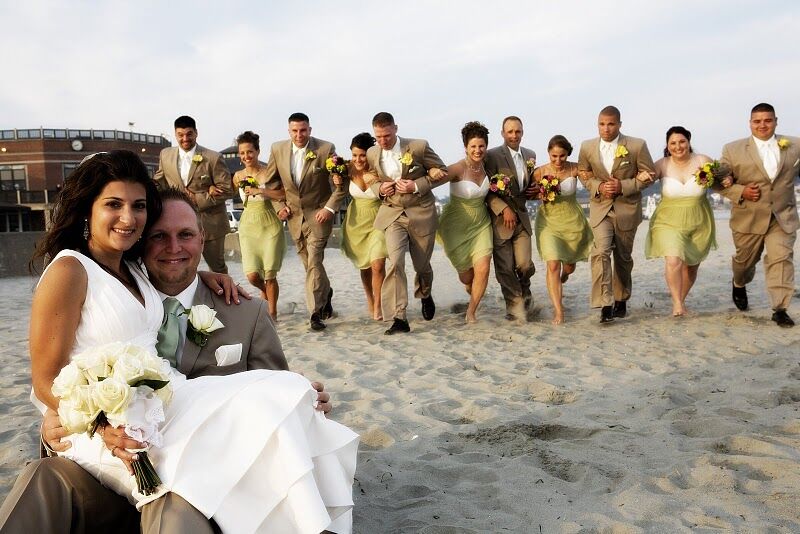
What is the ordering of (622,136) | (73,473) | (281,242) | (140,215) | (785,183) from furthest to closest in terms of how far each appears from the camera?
1. (281,242)
2. (622,136)
3. (785,183)
4. (140,215)
5. (73,473)

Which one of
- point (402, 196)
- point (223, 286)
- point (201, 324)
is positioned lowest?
point (201, 324)

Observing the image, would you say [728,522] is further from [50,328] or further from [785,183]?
[785,183]

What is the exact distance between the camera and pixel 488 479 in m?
3.78

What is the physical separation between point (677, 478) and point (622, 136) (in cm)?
586

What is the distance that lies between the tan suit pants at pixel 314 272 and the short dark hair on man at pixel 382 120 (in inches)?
65.2

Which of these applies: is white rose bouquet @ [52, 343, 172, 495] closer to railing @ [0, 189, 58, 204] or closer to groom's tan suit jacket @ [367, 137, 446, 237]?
groom's tan suit jacket @ [367, 137, 446, 237]

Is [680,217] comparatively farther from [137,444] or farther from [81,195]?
[137,444]

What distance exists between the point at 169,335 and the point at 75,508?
81 centimetres

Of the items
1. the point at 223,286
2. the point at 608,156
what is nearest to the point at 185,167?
the point at 608,156

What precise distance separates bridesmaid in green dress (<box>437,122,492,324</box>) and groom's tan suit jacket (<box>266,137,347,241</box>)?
1411mm

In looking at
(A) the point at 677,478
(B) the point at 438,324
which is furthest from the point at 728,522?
(B) the point at 438,324

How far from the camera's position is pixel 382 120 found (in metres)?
8.38

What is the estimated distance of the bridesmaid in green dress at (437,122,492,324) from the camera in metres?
8.73

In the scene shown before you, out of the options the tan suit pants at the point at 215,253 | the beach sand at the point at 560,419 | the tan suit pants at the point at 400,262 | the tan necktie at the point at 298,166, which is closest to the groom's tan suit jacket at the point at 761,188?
the beach sand at the point at 560,419
